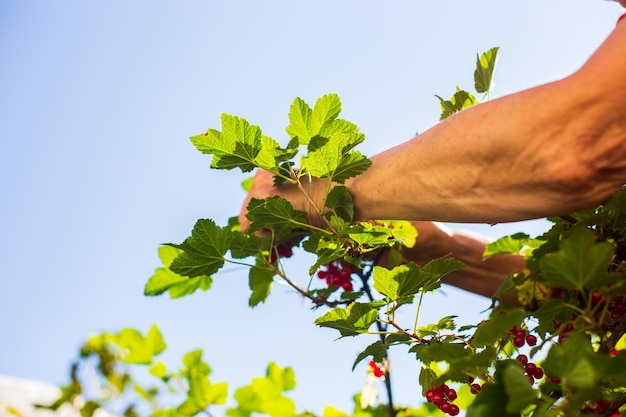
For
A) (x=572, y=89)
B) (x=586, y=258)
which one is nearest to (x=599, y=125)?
Answer: (x=572, y=89)

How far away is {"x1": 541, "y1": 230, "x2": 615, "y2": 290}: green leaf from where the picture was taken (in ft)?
2.85

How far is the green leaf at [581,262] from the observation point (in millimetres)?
869

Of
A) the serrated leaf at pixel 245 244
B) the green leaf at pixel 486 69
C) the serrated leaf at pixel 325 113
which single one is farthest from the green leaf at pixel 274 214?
the green leaf at pixel 486 69

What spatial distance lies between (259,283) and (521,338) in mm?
574

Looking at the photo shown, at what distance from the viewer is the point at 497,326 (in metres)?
0.93

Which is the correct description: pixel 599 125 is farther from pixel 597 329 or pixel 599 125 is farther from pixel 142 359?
pixel 142 359

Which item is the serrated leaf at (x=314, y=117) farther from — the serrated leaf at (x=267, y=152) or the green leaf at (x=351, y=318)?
the green leaf at (x=351, y=318)

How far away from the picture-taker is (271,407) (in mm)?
1846

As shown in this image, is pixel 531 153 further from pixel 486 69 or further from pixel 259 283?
pixel 259 283

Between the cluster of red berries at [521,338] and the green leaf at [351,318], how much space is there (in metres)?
0.37

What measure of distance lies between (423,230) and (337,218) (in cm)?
82

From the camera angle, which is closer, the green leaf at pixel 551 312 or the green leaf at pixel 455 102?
the green leaf at pixel 551 312

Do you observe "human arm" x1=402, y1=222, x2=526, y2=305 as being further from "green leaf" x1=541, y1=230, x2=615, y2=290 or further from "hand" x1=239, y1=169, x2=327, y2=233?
"green leaf" x1=541, y1=230, x2=615, y2=290

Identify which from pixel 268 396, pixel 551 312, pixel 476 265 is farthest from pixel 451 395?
pixel 476 265
